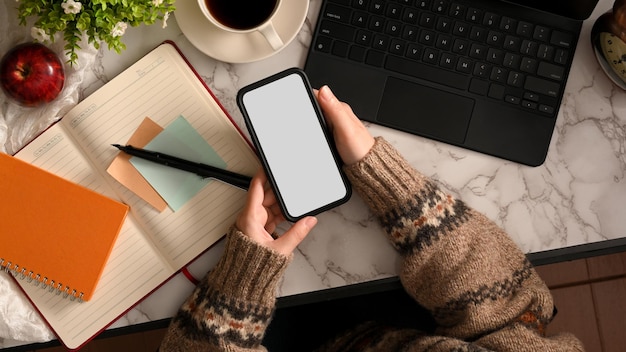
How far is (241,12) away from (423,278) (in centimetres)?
45

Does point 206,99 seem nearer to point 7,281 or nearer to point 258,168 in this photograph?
point 258,168

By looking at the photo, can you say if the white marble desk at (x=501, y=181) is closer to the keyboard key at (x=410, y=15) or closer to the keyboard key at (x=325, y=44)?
the keyboard key at (x=325, y=44)

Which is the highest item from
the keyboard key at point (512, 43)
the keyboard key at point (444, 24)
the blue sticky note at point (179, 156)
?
the keyboard key at point (444, 24)

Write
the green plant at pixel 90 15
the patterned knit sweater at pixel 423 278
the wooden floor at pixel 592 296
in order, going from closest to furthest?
the green plant at pixel 90 15 → the patterned knit sweater at pixel 423 278 → the wooden floor at pixel 592 296

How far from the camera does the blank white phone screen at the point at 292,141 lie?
72 cm

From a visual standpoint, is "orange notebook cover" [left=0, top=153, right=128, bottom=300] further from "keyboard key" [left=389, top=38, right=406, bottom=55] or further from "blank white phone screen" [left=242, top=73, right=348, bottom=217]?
"keyboard key" [left=389, top=38, right=406, bottom=55]

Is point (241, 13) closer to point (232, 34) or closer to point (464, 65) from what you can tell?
point (232, 34)

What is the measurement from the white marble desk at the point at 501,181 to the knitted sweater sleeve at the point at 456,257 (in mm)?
34

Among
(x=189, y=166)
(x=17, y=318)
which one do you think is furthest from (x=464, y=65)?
(x=17, y=318)

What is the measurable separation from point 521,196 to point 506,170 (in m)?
0.04

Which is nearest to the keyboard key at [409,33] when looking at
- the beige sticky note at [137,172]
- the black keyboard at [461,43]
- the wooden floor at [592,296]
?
the black keyboard at [461,43]

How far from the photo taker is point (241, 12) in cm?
76

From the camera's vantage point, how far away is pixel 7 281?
2.50 ft

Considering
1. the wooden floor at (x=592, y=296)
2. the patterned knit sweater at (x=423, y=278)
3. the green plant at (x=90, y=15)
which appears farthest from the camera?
the wooden floor at (x=592, y=296)
